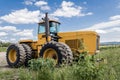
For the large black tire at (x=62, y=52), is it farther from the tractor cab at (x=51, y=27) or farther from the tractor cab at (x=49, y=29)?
the tractor cab at (x=51, y=27)

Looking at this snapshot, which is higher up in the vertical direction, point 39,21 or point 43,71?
point 39,21

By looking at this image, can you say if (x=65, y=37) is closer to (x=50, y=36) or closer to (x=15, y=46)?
(x=50, y=36)

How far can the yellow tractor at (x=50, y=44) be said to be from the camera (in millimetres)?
15000

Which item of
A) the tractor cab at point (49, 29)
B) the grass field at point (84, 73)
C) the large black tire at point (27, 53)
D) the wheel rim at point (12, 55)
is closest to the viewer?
the grass field at point (84, 73)

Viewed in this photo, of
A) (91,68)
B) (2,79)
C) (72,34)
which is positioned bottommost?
(2,79)

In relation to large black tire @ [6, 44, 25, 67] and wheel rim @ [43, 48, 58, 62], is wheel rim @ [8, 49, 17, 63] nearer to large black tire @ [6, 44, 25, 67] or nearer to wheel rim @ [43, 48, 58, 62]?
large black tire @ [6, 44, 25, 67]

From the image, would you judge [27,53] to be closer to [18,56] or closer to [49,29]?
[18,56]

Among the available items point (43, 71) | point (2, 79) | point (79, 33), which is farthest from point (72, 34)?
point (43, 71)

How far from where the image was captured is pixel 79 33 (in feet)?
51.8

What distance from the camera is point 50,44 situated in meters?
14.8

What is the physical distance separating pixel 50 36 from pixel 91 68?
Result: 9.22m

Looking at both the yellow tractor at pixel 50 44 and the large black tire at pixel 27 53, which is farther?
the large black tire at pixel 27 53

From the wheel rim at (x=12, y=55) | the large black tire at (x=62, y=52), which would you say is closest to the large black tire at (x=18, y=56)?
the wheel rim at (x=12, y=55)

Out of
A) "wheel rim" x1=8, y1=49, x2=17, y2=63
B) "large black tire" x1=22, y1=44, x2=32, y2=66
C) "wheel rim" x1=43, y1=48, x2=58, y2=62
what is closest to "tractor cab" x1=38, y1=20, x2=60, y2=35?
"large black tire" x1=22, y1=44, x2=32, y2=66
